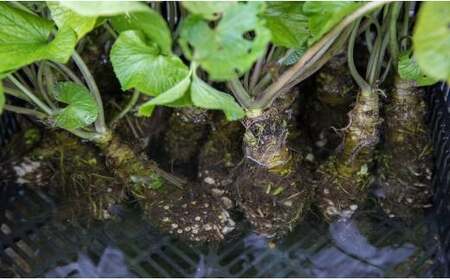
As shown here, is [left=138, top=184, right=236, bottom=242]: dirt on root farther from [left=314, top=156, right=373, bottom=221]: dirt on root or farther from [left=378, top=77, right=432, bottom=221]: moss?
[left=378, top=77, right=432, bottom=221]: moss

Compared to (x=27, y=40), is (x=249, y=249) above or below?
below

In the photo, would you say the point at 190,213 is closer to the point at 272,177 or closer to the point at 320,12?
the point at 272,177

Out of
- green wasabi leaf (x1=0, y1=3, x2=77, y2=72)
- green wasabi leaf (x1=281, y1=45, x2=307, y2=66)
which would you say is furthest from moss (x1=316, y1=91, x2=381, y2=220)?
green wasabi leaf (x1=0, y1=3, x2=77, y2=72)

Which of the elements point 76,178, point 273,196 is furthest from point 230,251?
point 76,178

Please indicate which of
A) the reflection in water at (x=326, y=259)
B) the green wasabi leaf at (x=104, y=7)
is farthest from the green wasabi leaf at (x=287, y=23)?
the reflection in water at (x=326, y=259)

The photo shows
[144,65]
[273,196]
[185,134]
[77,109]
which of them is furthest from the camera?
[185,134]

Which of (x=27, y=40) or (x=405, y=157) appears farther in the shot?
(x=405, y=157)

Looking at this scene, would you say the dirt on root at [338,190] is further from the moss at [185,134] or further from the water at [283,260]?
the moss at [185,134]
